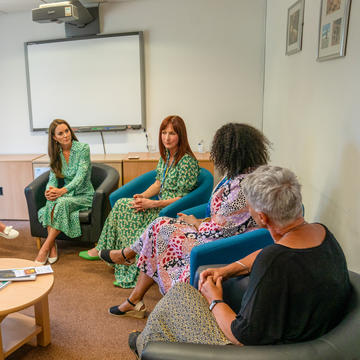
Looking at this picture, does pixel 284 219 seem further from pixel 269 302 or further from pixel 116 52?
pixel 116 52

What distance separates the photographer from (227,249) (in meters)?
1.80

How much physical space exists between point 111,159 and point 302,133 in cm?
223

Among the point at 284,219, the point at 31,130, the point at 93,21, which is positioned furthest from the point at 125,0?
the point at 284,219

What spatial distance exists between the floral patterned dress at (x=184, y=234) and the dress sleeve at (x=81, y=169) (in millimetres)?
1170

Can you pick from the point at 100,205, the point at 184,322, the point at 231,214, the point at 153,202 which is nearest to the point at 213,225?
the point at 231,214

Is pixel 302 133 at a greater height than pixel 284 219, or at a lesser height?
greater

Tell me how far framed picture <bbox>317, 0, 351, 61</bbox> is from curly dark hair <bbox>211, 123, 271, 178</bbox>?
59 cm

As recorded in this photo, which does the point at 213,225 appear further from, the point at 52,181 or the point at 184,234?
the point at 52,181

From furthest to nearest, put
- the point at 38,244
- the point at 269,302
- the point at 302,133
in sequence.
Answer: the point at 38,244, the point at 302,133, the point at 269,302

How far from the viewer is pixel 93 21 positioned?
13.3ft

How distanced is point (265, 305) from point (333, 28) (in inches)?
61.3

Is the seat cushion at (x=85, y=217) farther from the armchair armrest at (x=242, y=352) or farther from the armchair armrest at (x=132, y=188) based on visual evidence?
the armchair armrest at (x=242, y=352)

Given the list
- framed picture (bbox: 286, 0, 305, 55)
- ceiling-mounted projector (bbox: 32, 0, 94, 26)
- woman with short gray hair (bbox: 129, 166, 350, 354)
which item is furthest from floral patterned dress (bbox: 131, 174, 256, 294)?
ceiling-mounted projector (bbox: 32, 0, 94, 26)

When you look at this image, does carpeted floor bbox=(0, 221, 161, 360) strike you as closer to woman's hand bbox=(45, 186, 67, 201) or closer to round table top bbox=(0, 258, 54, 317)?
round table top bbox=(0, 258, 54, 317)
